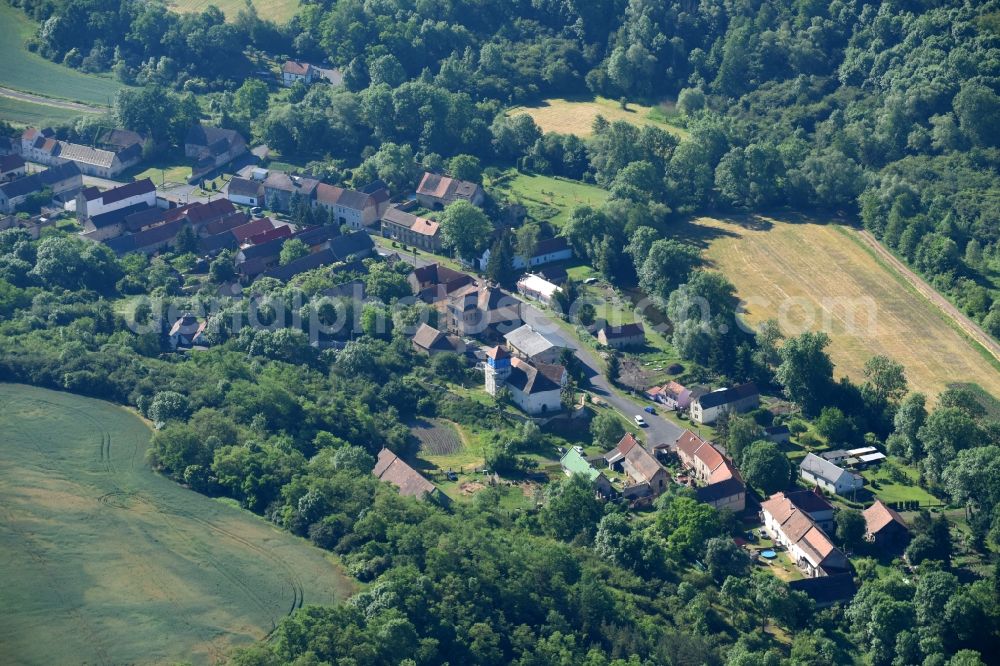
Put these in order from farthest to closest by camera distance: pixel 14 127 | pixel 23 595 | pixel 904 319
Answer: pixel 14 127 → pixel 904 319 → pixel 23 595

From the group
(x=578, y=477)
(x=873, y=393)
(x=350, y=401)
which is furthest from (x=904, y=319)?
(x=350, y=401)

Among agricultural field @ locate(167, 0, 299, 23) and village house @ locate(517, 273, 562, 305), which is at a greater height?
agricultural field @ locate(167, 0, 299, 23)

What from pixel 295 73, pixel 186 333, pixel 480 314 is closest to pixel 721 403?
pixel 480 314

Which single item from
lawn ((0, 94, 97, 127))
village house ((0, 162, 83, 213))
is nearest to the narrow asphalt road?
village house ((0, 162, 83, 213))

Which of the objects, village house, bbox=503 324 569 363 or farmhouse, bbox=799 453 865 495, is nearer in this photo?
farmhouse, bbox=799 453 865 495

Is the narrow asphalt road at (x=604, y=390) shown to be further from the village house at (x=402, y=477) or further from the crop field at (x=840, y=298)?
the village house at (x=402, y=477)

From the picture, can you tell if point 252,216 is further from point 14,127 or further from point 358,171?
point 14,127

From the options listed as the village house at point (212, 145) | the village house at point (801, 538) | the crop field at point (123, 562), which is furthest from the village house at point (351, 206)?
the village house at point (801, 538)

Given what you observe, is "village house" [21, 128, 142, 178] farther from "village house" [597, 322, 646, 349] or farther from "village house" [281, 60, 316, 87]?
"village house" [597, 322, 646, 349]
